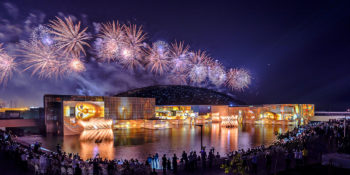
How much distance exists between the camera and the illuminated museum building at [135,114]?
1983 inches

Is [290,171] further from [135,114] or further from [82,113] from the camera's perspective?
[135,114]

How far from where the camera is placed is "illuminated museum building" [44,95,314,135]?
165 ft

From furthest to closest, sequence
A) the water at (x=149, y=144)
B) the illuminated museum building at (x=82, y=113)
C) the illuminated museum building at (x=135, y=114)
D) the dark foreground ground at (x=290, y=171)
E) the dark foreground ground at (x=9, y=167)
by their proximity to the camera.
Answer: the illuminated museum building at (x=135, y=114) < the illuminated museum building at (x=82, y=113) < the water at (x=149, y=144) < the dark foreground ground at (x=9, y=167) < the dark foreground ground at (x=290, y=171)

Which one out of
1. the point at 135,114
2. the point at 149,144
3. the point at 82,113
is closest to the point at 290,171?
the point at 149,144

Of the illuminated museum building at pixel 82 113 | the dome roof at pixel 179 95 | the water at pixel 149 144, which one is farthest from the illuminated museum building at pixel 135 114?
the dome roof at pixel 179 95

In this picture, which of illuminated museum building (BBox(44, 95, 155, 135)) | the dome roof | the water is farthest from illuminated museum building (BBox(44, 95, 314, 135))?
the dome roof

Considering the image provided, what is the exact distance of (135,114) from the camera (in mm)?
64750

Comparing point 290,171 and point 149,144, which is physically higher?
point 290,171

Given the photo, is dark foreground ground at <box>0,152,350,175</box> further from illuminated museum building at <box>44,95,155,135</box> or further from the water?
illuminated museum building at <box>44,95,155,135</box>

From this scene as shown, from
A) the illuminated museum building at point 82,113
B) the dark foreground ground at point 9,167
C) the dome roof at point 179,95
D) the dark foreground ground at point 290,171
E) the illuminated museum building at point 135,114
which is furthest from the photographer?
the dome roof at point 179,95

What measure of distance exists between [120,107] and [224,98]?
222ft

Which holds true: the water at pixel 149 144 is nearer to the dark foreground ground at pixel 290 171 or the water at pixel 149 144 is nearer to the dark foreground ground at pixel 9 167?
the dark foreground ground at pixel 9 167

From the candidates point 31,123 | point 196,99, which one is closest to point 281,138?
point 31,123

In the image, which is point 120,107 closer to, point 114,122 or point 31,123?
point 114,122
